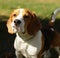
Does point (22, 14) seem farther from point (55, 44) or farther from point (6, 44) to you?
point (6, 44)

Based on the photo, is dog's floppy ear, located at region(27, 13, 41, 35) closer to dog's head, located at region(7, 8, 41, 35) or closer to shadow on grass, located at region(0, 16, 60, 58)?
dog's head, located at region(7, 8, 41, 35)

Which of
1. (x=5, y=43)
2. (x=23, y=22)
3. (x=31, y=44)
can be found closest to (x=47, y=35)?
(x=31, y=44)

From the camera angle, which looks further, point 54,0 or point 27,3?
point 54,0

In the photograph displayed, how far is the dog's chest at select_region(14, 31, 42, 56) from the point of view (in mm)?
5191

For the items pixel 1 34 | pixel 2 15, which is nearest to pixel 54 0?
pixel 2 15

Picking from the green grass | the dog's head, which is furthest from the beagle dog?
the green grass

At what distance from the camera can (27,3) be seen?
10750 millimetres

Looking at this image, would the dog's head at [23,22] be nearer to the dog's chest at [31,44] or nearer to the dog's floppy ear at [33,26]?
the dog's floppy ear at [33,26]

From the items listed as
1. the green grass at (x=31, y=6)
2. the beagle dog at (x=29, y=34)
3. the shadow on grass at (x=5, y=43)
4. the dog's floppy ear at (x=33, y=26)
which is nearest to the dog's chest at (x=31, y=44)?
the beagle dog at (x=29, y=34)

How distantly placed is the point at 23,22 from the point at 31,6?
5.46 meters

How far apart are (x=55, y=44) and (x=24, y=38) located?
62 cm

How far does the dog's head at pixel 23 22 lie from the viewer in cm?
477

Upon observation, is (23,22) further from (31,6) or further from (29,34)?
(31,6)

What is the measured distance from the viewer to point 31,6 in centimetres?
1023
